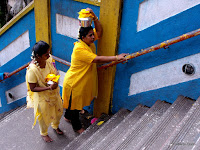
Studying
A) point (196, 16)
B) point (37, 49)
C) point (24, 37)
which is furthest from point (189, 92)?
point (24, 37)

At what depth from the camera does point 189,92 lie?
2748 millimetres

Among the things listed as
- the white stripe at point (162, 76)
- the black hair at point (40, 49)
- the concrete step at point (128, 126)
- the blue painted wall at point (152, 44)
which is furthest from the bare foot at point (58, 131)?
the black hair at point (40, 49)

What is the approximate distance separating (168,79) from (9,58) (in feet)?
11.3

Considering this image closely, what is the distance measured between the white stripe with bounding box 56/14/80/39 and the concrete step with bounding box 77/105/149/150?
1494 mm

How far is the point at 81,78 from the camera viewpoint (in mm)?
3135

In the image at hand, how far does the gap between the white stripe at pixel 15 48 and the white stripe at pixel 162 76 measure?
92.1 inches

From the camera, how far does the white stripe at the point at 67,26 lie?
3.47 m

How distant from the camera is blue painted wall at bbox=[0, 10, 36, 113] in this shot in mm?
4109

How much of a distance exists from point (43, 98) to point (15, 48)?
6.40 feet

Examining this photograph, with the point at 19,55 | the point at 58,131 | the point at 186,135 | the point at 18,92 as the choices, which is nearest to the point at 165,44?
the point at 186,135

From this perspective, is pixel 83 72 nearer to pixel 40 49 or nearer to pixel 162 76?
pixel 40 49

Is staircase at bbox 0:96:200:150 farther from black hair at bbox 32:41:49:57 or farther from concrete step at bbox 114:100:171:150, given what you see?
black hair at bbox 32:41:49:57

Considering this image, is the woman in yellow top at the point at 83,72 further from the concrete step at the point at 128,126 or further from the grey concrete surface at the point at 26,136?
the concrete step at the point at 128,126

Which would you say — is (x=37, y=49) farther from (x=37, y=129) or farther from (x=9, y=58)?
(x=9, y=58)
